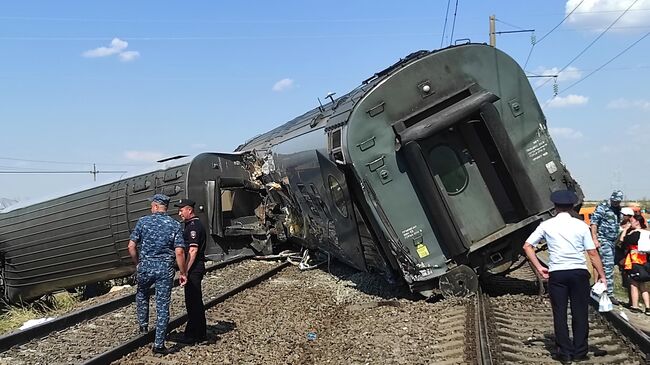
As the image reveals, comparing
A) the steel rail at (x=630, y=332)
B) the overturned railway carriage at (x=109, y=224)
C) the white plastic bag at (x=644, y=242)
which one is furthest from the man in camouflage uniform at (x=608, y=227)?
the overturned railway carriage at (x=109, y=224)

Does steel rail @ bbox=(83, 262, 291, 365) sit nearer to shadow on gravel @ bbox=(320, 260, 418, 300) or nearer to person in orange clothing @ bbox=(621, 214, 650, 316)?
shadow on gravel @ bbox=(320, 260, 418, 300)

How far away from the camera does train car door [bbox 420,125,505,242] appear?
26.8 feet

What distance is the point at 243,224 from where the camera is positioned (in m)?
16.3

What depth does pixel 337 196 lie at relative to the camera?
8.99 metres

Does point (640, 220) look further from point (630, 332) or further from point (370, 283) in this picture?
point (370, 283)

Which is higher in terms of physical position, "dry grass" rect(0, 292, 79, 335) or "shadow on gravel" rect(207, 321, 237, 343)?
"dry grass" rect(0, 292, 79, 335)

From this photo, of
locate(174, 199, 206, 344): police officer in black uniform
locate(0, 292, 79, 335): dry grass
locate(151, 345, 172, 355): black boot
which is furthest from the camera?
locate(0, 292, 79, 335): dry grass

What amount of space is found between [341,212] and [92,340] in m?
3.83

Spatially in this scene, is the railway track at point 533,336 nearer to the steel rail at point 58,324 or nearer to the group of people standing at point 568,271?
the group of people standing at point 568,271

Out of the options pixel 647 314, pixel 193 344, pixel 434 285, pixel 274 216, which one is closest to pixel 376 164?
pixel 434 285

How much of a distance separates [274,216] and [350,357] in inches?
394

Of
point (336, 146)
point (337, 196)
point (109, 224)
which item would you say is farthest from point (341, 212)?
point (109, 224)

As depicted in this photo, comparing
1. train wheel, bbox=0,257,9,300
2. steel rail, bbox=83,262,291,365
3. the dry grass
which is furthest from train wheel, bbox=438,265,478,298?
train wheel, bbox=0,257,9,300

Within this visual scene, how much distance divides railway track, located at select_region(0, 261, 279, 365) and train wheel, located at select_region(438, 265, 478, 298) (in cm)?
366
